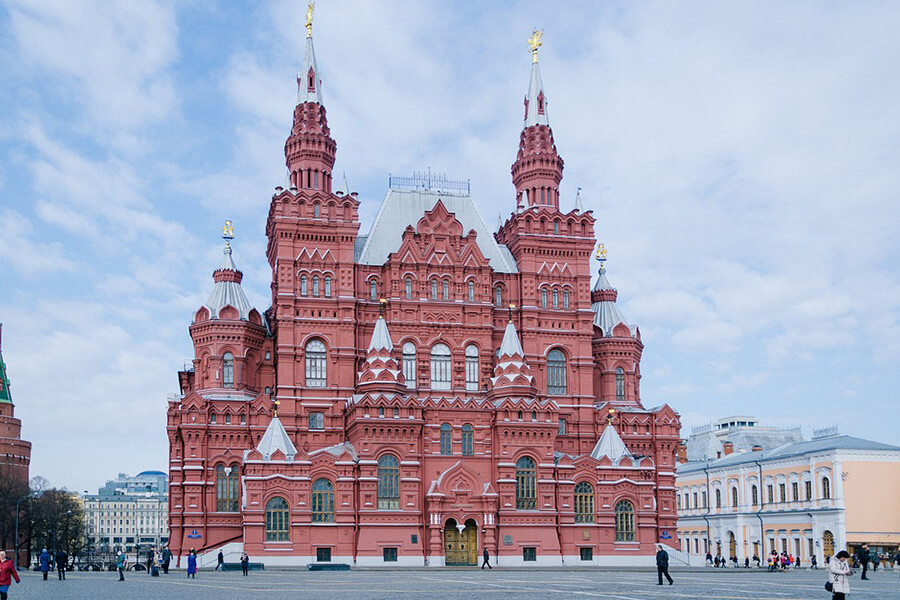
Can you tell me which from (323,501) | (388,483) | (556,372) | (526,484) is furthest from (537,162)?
(323,501)

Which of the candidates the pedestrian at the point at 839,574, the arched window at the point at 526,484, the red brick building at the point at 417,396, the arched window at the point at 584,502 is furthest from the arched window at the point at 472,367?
the pedestrian at the point at 839,574

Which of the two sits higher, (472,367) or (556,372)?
(472,367)

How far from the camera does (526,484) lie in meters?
69.5

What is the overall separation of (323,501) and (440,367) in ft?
42.0

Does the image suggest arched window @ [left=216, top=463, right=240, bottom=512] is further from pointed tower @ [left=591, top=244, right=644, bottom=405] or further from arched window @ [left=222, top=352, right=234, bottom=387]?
pointed tower @ [left=591, top=244, right=644, bottom=405]

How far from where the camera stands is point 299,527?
6594 cm

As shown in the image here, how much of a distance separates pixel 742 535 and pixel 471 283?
3522 centimetres

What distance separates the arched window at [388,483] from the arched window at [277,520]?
591 cm

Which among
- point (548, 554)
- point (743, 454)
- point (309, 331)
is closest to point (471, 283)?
point (309, 331)

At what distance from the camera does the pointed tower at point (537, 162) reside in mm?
79562

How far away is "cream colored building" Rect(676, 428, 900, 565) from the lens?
7900cm

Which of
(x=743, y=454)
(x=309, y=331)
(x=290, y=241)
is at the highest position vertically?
(x=290, y=241)

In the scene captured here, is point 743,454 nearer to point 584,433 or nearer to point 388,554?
point 584,433

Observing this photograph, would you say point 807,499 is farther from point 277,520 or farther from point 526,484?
point 277,520
